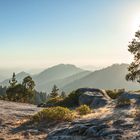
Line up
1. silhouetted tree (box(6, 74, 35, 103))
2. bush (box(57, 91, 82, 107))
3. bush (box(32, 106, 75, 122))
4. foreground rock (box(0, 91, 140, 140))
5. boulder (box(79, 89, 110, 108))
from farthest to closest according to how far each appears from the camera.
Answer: silhouetted tree (box(6, 74, 35, 103)), bush (box(57, 91, 82, 107)), boulder (box(79, 89, 110, 108)), bush (box(32, 106, 75, 122)), foreground rock (box(0, 91, 140, 140))

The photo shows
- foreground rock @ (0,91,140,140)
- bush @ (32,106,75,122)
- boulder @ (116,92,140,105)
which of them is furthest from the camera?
boulder @ (116,92,140,105)

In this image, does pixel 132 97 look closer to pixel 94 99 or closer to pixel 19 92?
pixel 94 99

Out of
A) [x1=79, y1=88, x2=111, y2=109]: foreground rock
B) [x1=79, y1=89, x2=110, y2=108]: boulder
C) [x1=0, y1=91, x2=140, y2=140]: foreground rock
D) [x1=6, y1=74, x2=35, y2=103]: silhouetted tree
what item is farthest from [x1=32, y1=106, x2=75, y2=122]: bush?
[x1=6, y1=74, x2=35, y2=103]: silhouetted tree

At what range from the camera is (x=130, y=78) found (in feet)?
116

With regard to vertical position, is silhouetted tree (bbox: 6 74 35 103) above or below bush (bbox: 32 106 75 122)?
above

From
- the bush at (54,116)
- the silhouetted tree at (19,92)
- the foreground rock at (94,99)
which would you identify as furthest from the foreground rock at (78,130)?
the silhouetted tree at (19,92)

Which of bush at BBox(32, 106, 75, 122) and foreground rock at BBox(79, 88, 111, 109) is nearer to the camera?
bush at BBox(32, 106, 75, 122)

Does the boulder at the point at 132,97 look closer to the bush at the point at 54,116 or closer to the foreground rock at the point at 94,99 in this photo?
the foreground rock at the point at 94,99

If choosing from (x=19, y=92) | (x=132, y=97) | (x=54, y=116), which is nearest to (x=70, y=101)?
(x=132, y=97)

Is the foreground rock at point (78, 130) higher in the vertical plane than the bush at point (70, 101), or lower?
lower

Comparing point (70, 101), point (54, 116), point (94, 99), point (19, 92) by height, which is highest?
point (19, 92)

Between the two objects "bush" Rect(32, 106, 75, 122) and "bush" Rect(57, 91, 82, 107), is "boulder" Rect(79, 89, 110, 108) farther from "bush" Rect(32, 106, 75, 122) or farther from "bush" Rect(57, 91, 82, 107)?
"bush" Rect(32, 106, 75, 122)

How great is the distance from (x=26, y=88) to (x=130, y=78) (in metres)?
77.3

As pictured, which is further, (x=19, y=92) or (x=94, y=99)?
(x=19, y=92)
